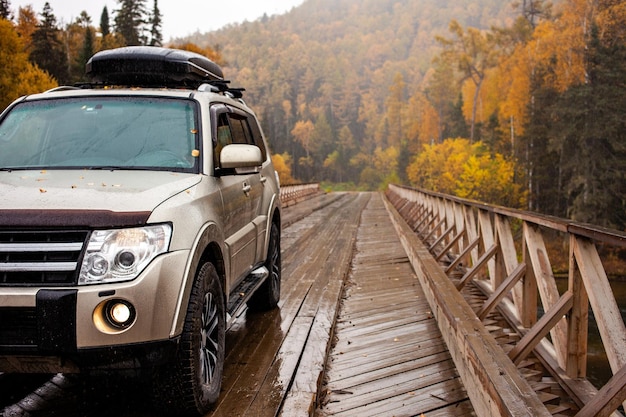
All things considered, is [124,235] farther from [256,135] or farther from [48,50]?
[48,50]

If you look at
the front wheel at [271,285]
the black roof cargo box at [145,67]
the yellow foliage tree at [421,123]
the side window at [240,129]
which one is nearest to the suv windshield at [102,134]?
the side window at [240,129]

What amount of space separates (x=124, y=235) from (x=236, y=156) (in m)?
1.27

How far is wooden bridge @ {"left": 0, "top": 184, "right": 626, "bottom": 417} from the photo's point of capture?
3.14m

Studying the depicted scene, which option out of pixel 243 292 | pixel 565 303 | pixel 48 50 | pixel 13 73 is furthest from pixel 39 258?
pixel 48 50

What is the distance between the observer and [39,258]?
8.68 ft

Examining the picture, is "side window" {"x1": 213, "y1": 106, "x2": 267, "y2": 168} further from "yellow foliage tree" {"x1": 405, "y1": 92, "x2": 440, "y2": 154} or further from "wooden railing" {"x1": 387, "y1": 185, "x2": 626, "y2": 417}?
"yellow foliage tree" {"x1": 405, "y1": 92, "x2": 440, "y2": 154}

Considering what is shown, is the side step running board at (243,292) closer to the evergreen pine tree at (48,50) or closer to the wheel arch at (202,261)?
the wheel arch at (202,261)

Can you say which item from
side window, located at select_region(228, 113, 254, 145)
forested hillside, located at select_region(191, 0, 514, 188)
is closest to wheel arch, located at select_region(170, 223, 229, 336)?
side window, located at select_region(228, 113, 254, 145)

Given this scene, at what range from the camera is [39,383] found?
12.5 feet

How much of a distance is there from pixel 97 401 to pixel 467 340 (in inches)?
99.4

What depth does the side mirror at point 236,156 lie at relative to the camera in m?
3.75

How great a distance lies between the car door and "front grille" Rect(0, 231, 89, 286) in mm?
1315

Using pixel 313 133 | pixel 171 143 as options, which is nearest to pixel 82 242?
pixel 171 143

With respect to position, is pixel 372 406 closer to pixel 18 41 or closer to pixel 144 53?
pixel 144 53
